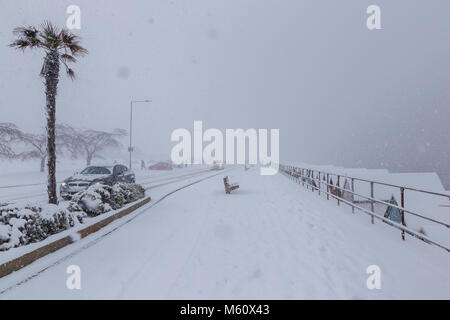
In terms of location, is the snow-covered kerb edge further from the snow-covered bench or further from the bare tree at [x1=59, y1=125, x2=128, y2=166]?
the bare tree at [x1=59, y1=125, x2=128, y2=166]

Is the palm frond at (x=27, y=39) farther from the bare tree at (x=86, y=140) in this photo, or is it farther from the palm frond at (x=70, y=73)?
the bare tree at (x=86, y=140)

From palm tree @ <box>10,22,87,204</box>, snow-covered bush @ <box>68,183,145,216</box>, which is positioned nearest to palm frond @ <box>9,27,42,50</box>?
palm tree @ <box>10,22,87,204</box>

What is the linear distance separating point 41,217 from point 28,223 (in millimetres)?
354

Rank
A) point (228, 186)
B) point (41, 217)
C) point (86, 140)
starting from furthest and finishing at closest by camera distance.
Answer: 1. point (86, 140)
2. point (228, 186)
3. point (41, 217)

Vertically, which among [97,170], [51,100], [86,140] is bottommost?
[97,170]

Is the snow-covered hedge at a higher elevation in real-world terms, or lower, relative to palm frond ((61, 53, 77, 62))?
lower

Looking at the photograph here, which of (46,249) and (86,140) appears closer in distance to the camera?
(46,249)

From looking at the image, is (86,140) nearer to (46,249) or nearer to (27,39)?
(27,39)

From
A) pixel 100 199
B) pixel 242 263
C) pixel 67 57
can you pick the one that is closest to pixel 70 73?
pixel 67 57

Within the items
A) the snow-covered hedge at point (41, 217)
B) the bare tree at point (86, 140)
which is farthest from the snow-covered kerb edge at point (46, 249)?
the bare tree at point (86, 140)

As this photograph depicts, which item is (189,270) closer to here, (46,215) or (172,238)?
(172,238)

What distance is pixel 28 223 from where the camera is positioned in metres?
4.98

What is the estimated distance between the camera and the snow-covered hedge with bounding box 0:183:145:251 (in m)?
4.68

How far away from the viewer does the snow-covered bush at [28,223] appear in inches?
181
